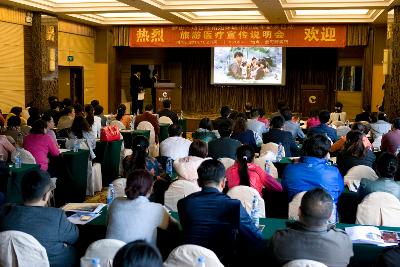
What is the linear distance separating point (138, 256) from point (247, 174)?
316 centimetres

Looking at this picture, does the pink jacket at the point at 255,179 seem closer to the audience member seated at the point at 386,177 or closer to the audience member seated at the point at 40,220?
the audience member seated at the point at 386,177

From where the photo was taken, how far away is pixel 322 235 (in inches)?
120

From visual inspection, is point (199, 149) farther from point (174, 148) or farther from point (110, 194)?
point (174, 148)

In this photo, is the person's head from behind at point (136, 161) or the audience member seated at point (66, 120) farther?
the audience member seated at point (66, 120)

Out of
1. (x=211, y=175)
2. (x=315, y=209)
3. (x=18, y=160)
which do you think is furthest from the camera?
(x=18, y=160)

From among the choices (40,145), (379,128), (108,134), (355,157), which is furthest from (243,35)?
(355,157)

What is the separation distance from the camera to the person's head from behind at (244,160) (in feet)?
16.3

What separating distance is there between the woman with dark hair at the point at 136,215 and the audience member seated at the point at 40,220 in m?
0.31

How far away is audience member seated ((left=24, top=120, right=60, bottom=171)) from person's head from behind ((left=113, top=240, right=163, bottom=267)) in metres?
5.32

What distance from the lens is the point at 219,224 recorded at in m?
3.62

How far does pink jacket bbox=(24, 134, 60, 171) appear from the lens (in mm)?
6977

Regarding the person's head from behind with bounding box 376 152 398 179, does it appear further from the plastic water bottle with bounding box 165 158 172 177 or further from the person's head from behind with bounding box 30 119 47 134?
the person's head from behind with bounding box 30 119 47 134

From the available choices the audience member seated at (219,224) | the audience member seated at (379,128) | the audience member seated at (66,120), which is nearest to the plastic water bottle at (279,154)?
the audience member seated at (379,128)

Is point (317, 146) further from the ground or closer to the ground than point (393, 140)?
further from the ground
